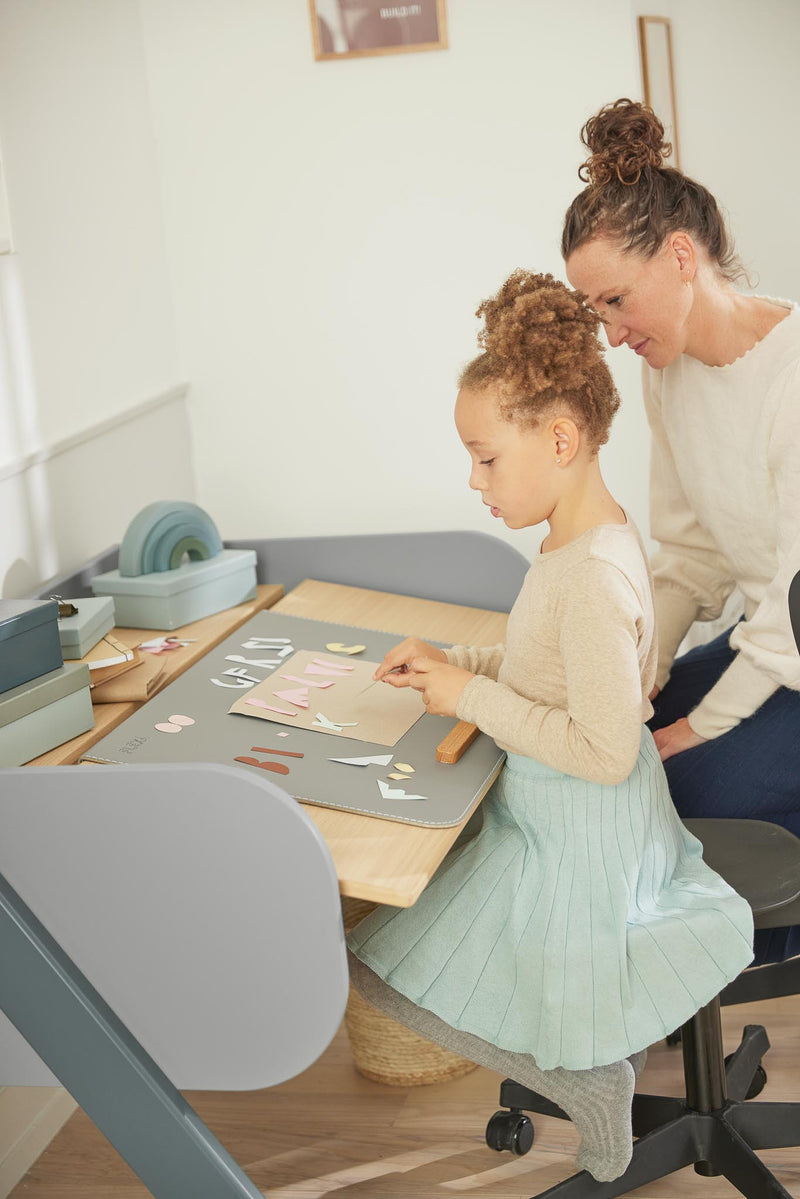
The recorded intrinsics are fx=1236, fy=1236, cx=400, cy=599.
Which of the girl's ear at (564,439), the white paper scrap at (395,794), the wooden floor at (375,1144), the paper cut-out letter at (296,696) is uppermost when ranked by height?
the girl's ear at (564,439)

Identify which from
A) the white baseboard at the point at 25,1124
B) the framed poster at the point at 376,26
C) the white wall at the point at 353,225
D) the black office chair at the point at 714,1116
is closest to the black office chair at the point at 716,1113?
the black office chair at the point at 714,1116

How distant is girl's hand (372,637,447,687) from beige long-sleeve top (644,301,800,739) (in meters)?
0.41

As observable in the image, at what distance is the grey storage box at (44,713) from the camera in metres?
1.34

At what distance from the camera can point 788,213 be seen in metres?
2.74

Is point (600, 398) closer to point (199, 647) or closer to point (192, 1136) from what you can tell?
point (199, 647)

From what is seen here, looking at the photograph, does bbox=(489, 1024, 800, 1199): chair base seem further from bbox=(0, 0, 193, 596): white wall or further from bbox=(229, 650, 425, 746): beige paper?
bbox=(0, 0, 193, 596): white wall

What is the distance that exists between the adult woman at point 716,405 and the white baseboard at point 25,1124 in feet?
3.37

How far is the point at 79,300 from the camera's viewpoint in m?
2.03

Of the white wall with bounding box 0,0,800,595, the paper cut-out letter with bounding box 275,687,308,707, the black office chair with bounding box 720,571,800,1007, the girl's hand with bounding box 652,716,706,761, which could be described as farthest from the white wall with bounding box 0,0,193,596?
the black office chair with bounding box 720,571,800,1007

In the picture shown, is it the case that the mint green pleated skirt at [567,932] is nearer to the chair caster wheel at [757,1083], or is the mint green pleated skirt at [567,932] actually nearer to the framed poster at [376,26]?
the chair caster wheel at [757,1083]

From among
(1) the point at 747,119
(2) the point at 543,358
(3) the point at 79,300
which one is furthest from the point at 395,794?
(1) the point at 747,119

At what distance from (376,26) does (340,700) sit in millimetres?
1304

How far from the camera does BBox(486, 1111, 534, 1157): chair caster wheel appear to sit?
1701 mm

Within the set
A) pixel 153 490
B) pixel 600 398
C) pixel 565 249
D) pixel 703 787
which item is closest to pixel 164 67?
pixel 153 490
